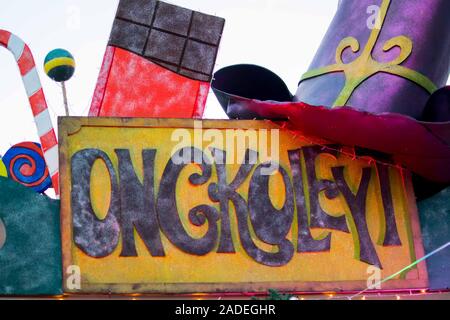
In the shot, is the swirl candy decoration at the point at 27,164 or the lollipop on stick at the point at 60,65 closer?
the swirl candy decoration at the point at 27,164

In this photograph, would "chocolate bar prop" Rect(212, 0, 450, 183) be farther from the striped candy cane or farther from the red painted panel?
the striped candy cane

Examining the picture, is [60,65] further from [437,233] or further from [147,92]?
[437,233]

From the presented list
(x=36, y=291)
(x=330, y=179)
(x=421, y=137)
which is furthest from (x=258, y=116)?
(x=36, y=291)

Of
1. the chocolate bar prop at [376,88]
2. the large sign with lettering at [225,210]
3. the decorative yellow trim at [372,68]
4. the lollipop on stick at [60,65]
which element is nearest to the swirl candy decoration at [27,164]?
the lollipop on stick at [60,65]

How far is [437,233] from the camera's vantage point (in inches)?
398

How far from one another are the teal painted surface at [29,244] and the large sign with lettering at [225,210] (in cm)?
11

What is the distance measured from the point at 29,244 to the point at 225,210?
175cm

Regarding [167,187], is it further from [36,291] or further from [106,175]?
[36,291]

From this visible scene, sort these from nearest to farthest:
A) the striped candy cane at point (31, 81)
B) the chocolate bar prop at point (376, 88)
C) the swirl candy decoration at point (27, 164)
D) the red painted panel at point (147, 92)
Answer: the chocolate bar prop at point (376, 88) < the red painted panel at point (147, 92) < the striped candy cane at point (31, 81) < the swirl candy decoration at point (27, 164)

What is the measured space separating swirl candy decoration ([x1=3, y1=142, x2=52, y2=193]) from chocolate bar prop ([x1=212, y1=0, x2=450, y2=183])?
13.9 feet

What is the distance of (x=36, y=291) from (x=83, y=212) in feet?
2.64

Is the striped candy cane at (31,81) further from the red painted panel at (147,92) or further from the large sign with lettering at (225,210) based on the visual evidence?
the large sign with lettering at (225,210)

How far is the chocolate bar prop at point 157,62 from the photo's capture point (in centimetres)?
1112
